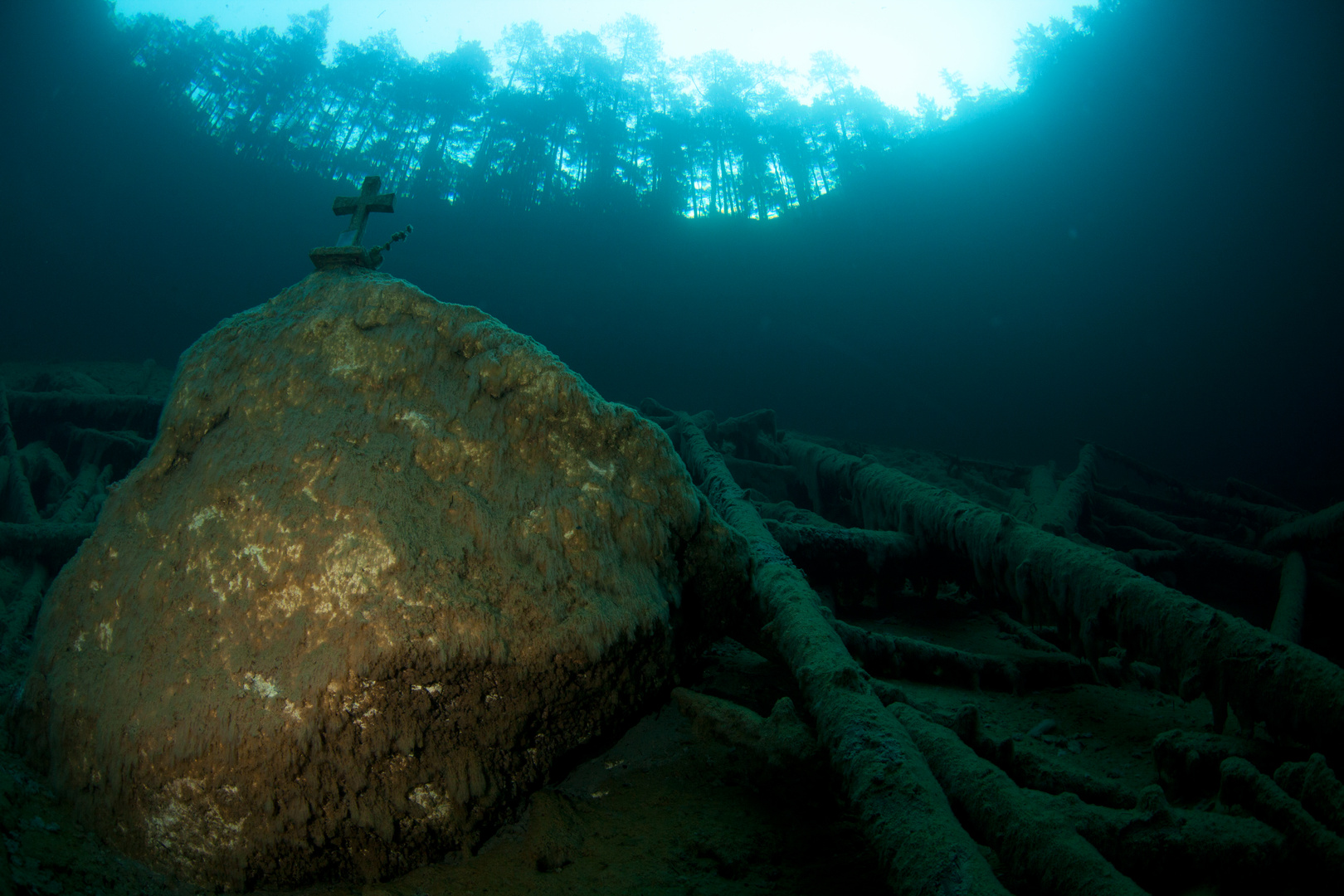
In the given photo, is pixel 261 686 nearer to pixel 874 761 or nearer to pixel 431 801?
pixel 431 801

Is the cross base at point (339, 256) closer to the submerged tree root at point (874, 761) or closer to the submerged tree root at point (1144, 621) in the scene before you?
the submerged tree root at point (874, 761)

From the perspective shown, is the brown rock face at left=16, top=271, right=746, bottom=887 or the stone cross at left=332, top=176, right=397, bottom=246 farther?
the stone cross at left=332, top=176, right=397, bottom=246

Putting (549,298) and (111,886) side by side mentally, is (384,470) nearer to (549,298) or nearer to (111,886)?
(111,886)

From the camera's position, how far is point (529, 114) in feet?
135

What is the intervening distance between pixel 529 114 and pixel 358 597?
4873 centimetres

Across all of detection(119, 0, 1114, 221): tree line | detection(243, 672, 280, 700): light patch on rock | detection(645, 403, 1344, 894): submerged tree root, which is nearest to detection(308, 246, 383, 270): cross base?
detection(243, 672, 280, 700): light patch on rock

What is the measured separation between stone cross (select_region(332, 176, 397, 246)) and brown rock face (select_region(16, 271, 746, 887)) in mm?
651

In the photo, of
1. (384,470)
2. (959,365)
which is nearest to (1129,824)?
(384,470)

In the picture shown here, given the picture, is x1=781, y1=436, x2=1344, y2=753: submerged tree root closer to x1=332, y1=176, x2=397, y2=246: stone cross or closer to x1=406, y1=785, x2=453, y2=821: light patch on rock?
x1=406, y1=785, x2=453, y2=821: light patch on rock

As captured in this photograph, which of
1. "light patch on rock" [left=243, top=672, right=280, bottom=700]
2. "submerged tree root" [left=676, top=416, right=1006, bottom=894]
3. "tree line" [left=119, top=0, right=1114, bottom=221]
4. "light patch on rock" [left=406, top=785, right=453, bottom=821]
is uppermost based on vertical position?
"tree line" [left=119, top=0, right=1114, bottom=221]

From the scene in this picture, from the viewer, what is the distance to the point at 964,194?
155ft

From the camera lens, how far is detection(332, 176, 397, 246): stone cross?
3.00 meters

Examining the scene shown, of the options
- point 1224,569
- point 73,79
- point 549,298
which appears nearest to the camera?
point 1224,569

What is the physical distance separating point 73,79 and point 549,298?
3652cm
